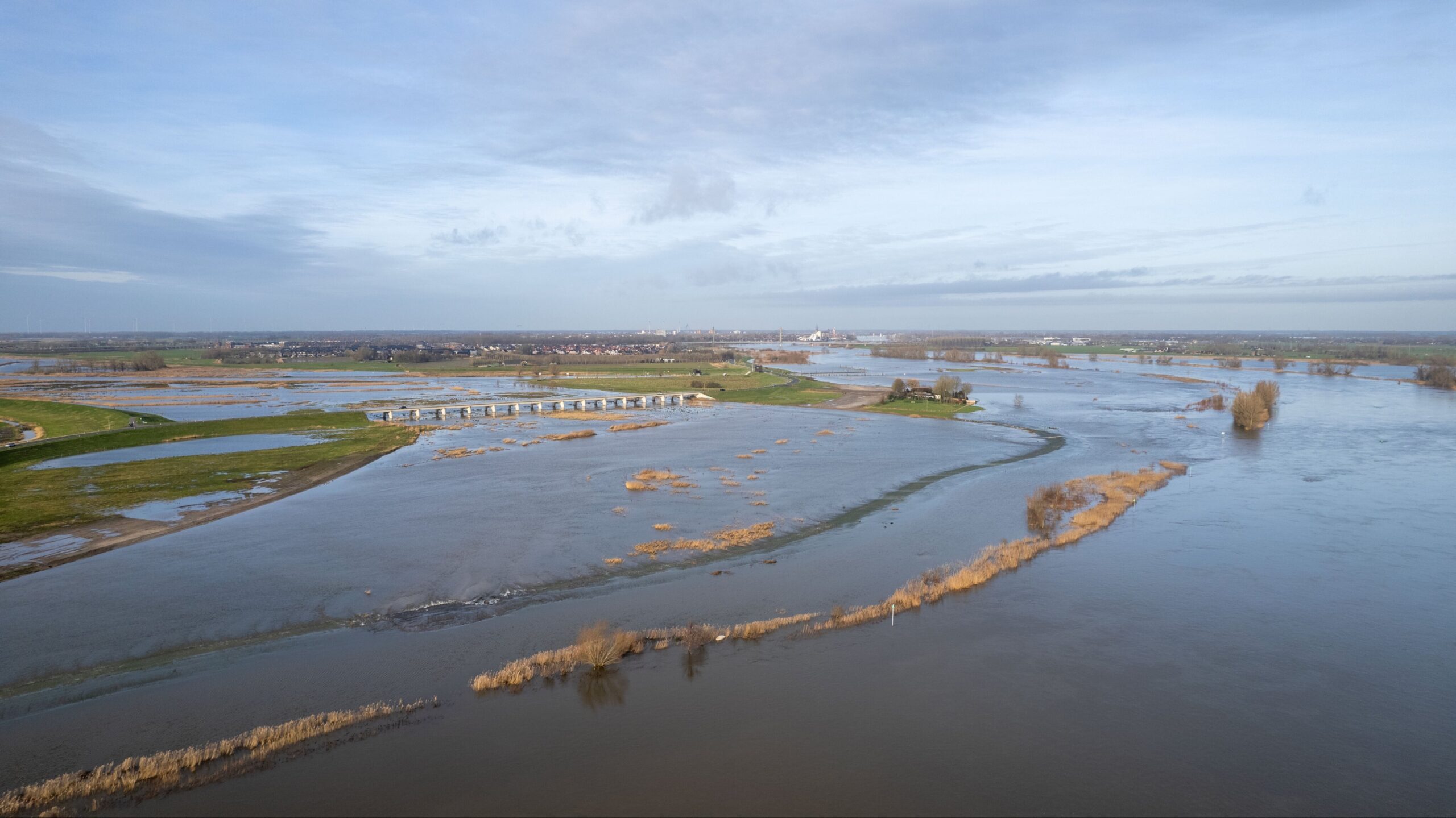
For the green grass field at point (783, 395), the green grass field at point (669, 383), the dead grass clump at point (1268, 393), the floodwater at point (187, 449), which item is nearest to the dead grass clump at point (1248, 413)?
the dead grass clump at point (1268, 393)

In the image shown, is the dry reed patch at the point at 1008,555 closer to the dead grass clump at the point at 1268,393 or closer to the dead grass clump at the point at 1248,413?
the dead grass clump at the point at 1248,413

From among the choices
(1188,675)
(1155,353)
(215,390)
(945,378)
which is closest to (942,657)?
(1188,675)

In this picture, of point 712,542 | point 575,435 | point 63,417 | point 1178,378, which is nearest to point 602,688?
point 712,542

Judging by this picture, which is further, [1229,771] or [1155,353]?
[1155,353]

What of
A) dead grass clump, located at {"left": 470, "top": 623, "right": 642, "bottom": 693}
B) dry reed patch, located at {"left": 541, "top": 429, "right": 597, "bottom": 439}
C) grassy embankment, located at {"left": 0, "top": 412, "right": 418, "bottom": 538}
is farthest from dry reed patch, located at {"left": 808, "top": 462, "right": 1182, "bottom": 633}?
dry reed patch, located at {"left": 541, "top": 429, "right": 597, "bottom": 439}

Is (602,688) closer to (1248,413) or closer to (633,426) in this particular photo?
(633,426)

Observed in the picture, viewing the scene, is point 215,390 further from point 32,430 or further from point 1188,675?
point 1188,675
